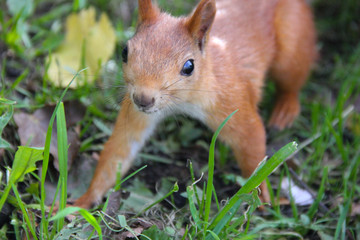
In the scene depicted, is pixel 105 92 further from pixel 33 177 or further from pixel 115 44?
pixel 33 177

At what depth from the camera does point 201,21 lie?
A: 2.64 metres

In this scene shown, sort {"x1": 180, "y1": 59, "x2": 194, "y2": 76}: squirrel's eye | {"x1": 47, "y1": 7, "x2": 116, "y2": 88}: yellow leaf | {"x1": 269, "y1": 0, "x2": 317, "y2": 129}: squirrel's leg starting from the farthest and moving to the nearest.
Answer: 1. {"x1": 269, "y1": 0, "x2": 317, "y2": 129}: squirrel's leg
2. {"x1": 47, "y1": 7, "x2": 116, "y2": 88}: yellow leaf
3. {"x1": 180, "y1": 59, "x2": 194, "y2": 76}: squirrel's eye

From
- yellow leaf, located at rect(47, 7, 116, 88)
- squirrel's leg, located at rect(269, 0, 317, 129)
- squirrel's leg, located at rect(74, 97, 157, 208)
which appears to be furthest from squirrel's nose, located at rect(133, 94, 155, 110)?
squirrel's leg, located at rect(269, 0, 317, 129)

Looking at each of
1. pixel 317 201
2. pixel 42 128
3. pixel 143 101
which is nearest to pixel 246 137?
pixel 317 201

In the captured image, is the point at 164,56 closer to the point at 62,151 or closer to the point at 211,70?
the point at 211,70

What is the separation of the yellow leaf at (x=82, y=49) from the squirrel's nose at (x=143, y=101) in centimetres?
120

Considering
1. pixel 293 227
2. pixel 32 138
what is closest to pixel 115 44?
pixel 32 138

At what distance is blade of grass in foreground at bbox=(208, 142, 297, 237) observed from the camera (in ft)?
7.33

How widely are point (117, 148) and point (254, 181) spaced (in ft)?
3.38

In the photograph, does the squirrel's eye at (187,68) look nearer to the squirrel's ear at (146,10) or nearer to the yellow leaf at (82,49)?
the squirrel's ear at (146,10)

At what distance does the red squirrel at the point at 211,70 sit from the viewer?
2.44 metres

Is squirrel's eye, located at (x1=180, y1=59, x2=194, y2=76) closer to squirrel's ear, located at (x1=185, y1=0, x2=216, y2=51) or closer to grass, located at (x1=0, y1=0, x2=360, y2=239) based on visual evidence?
squirrel's ear, located at (x1=185, y1=0, x2=216, y2=51)

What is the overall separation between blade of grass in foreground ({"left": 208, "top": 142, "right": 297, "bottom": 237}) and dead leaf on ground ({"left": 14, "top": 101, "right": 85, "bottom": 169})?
1.10m

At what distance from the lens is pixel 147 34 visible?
2.53 metres
